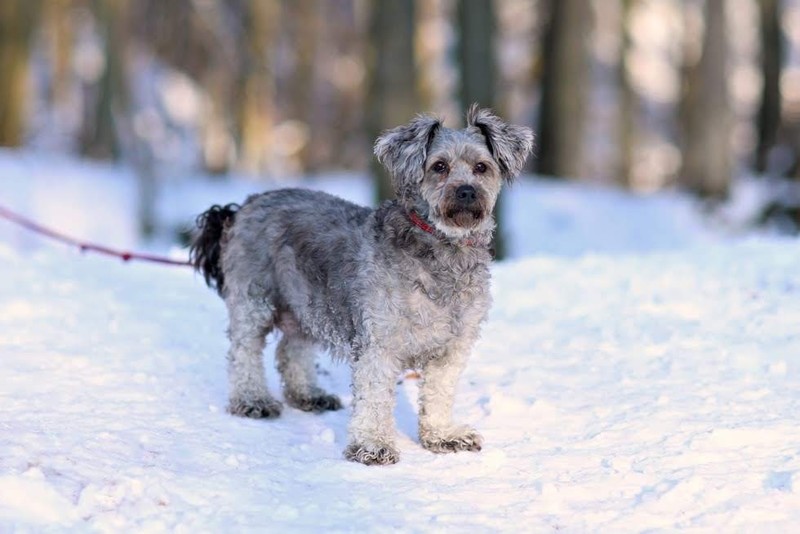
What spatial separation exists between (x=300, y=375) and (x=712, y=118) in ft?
58.7

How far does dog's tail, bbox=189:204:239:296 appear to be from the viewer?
328 inches

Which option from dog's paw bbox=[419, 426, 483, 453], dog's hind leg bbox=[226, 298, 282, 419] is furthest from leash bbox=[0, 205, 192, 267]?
dog's paw bbox=[419, 426, 483, 453]

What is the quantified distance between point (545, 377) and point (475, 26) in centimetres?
1054

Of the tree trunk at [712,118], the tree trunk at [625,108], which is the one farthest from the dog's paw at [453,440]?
the tree trunk at [625,108]

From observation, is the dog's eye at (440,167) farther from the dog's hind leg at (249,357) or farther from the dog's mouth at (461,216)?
the dog's hind leg at (249,357)

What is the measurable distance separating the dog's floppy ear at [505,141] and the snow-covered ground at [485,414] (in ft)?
5.46

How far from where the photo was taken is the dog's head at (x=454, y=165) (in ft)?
21.9

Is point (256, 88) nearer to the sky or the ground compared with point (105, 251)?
nearer to the sky

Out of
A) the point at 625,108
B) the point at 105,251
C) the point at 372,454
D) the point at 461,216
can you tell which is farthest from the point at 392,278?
the point at 625,108

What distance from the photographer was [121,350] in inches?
338

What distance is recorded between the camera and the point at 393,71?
18422 mm

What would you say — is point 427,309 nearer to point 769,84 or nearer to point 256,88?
point 769,84

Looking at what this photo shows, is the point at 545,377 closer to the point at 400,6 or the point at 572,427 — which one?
the point at 572,427

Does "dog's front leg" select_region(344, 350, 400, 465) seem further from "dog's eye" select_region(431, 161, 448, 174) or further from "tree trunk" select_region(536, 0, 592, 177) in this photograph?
"tree trunk" select_region(536, 0, 592, 177)
